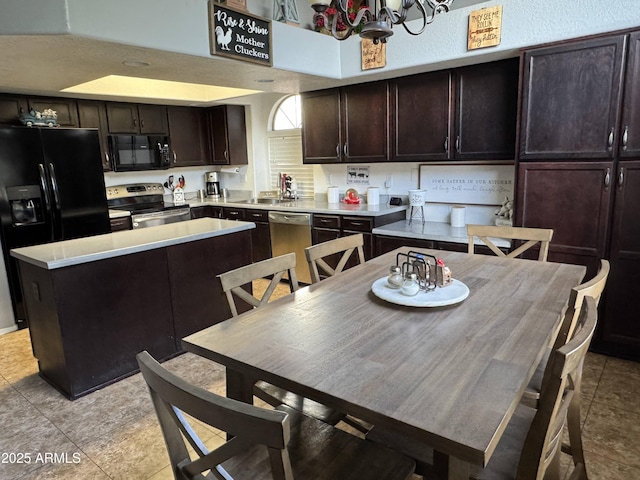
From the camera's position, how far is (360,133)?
4.16 metres

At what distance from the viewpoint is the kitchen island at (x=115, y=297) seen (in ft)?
8.41

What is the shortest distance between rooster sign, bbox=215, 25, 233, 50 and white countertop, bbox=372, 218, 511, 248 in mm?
1983

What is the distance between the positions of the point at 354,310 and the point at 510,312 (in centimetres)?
60

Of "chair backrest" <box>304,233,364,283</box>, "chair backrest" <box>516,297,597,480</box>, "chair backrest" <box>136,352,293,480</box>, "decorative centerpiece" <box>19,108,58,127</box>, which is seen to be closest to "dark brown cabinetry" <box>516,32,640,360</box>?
"chair backrest" <box>304,233,364,283</box>

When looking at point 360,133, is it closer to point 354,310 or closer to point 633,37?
point 633,37

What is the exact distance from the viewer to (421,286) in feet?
6.07

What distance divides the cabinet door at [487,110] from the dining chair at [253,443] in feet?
8.95

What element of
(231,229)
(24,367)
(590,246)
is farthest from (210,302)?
(590,246)

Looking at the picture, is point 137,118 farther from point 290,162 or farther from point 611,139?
point 611,139

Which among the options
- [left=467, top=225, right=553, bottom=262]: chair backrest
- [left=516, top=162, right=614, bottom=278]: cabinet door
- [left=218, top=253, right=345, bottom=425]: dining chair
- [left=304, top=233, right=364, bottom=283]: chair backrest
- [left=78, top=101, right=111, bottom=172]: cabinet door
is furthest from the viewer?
[left=78, top=101, right=111, bottom=172]: cabinet door

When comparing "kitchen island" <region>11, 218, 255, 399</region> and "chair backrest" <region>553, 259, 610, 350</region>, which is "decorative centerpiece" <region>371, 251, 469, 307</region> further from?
"kitchen island" <region>11, 218, 255, 399</region>

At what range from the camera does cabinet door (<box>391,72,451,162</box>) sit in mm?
3570

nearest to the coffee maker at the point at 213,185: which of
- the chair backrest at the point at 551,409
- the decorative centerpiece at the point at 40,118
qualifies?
the decorative centerpiece at the point at 40,118

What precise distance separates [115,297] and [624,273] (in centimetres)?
337
